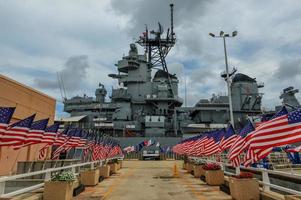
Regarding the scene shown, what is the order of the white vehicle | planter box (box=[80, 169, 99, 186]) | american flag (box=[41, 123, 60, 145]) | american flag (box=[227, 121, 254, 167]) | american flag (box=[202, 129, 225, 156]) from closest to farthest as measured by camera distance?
american flag (box=[227, 121, 254, 167]) < american flag (box=[41, 123, 60, 145]) < planter box (box=[80, 169, 99, 186]) < american flag (box=[202, 129, 225, 156]) < the white vehicle

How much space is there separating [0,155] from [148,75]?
2263 inches

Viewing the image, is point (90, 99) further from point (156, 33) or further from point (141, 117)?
point (156, 33)

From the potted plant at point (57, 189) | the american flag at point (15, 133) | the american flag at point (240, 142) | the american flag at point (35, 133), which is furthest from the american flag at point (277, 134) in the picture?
the american flag at point (35, 133)

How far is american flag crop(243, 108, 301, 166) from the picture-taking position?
6.28 m

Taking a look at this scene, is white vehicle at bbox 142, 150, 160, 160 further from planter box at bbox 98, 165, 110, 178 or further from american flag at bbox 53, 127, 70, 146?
american flag at bbox 53, 127, 70, 146

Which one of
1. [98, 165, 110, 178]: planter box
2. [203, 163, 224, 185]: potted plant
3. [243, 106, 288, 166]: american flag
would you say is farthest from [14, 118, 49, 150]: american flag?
[98, 165, 110, 178]: planter box

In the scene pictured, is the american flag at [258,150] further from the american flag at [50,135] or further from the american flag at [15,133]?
the american flag at [50,135]

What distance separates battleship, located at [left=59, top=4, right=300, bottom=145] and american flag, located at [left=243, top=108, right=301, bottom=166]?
54.2 metres

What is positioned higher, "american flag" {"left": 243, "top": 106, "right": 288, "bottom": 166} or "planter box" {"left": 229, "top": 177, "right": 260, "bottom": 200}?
"american flag" {"left": 243, "top": 106, "right": 288, "bottom": 166}

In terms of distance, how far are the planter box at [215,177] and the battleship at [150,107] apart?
47.8 meters

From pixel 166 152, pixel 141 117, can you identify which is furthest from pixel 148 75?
pixel 166 152

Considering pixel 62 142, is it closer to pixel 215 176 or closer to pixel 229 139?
pixel 229 139

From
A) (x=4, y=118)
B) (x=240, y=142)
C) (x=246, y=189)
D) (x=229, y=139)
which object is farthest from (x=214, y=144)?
(x=4, y=118)

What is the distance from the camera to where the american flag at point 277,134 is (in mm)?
6276
